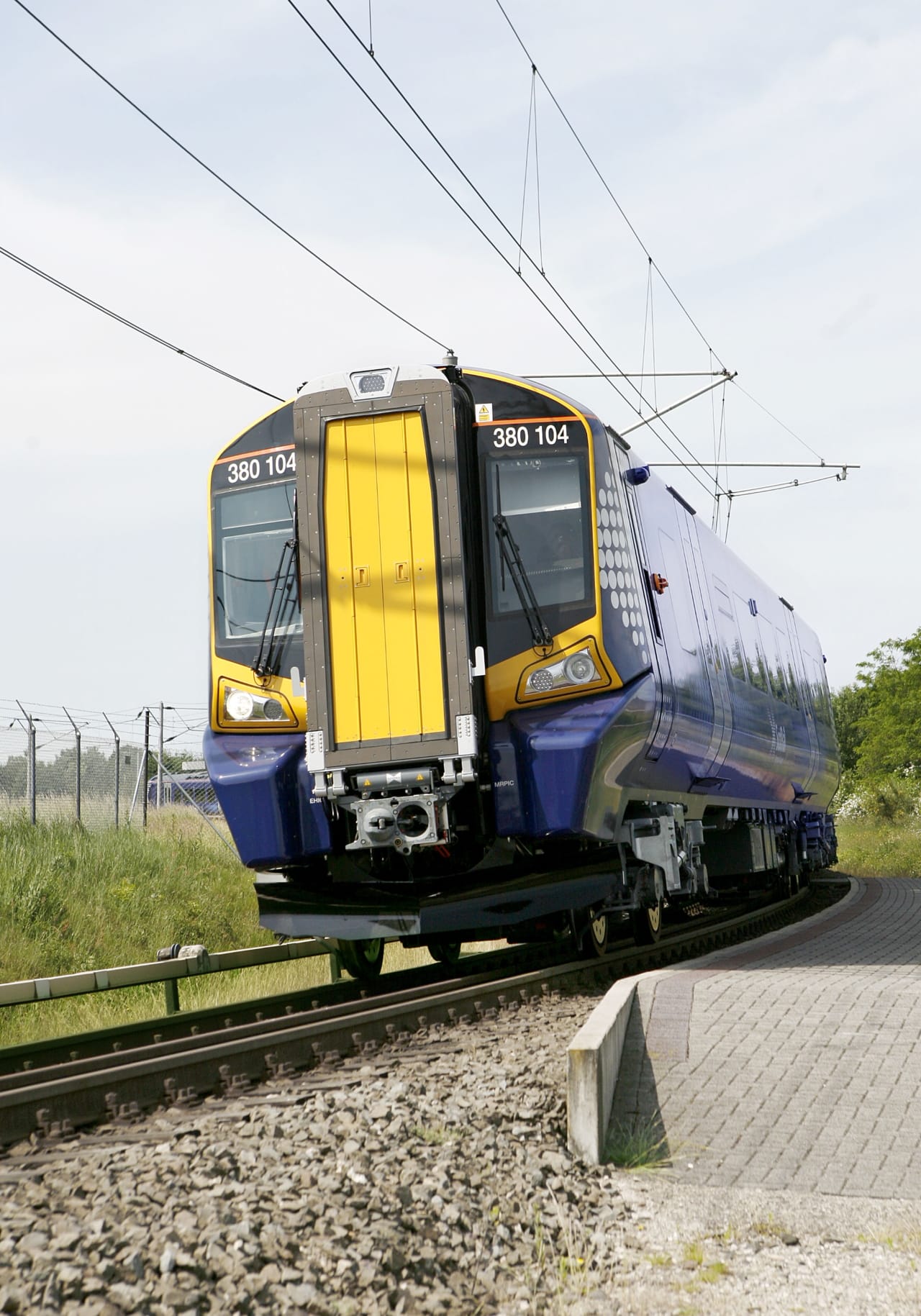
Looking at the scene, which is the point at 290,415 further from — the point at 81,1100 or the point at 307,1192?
the point at 307,1192

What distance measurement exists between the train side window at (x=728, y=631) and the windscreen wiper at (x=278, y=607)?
17.3ft

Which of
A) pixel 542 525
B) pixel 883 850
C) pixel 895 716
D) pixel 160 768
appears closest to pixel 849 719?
pixel 895 716

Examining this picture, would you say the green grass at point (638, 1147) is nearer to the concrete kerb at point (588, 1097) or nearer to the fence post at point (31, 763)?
the concrete kerb at point (588, 1097)

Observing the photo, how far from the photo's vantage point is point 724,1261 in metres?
5.11

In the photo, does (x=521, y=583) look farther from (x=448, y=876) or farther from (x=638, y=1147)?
(x=638, y=1147)

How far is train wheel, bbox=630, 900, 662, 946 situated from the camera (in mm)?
11938

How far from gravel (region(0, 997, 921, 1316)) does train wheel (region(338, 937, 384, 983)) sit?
4.14 meters

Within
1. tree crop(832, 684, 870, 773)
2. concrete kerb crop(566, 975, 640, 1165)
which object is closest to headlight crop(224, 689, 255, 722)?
concrete kerb crop(566, 975, 640, 1165)

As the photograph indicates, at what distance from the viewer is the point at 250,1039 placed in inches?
285

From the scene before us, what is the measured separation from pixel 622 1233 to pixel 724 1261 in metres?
0.42

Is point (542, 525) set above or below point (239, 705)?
above

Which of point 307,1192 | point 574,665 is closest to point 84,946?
point 574,665

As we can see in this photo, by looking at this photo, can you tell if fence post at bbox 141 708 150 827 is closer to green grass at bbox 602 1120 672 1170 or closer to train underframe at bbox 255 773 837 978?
train underframe at bbox 255 773 837 978

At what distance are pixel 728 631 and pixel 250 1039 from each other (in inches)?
310
